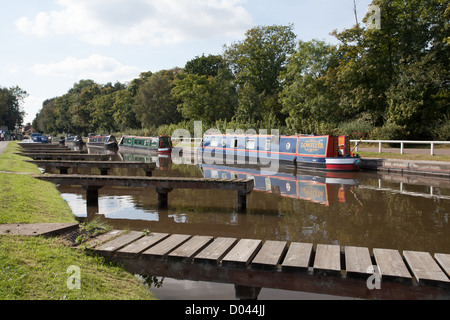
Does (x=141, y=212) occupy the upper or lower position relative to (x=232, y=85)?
lower

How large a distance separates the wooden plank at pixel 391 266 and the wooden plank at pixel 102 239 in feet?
9.74

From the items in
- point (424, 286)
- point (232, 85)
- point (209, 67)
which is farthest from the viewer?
point (209, 67)

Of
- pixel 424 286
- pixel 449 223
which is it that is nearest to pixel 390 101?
pixel 449 223

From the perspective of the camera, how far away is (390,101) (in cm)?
2380

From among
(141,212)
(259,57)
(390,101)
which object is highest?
(259,57)

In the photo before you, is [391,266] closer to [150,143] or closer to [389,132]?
[389,132]

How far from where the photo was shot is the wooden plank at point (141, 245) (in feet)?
12.0

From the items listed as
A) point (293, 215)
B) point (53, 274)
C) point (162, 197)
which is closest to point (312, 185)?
point (293, 215)

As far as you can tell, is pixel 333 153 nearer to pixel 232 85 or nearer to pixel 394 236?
pixel 394 236

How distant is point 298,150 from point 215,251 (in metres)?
15.1

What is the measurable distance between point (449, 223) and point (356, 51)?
850 inches

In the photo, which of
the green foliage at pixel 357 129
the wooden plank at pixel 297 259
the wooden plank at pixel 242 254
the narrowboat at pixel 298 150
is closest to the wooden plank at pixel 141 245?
the wooden plank at pixel 242 254

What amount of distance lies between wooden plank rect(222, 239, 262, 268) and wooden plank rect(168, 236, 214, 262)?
0.37 meters

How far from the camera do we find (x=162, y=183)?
840cm
